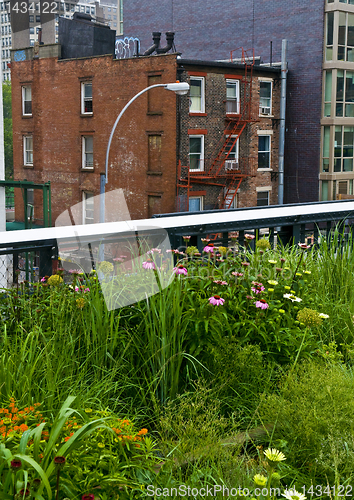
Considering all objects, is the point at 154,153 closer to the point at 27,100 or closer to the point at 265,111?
the point at 265,111

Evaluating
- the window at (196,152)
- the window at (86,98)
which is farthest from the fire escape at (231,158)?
the window at (86,98)

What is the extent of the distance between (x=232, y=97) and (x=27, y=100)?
46.9 feet

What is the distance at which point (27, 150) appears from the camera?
38.9 meters

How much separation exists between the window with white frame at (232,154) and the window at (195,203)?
7.45 ft

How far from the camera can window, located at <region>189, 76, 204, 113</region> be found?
30312 millimetres

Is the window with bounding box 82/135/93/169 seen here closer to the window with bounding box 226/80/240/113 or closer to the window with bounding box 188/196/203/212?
the window with bounding box 188/196/203/212

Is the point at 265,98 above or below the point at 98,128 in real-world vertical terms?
above

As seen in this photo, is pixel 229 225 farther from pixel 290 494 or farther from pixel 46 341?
pixel 290 494

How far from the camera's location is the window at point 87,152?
34938 mm

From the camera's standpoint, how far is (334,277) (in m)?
4.99

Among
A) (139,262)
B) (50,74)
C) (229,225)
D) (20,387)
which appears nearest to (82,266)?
(139,262)

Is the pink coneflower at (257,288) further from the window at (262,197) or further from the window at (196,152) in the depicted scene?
the window at (262,197)

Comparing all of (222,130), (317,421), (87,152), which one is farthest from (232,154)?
(317,421)

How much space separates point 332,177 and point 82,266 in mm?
31457
